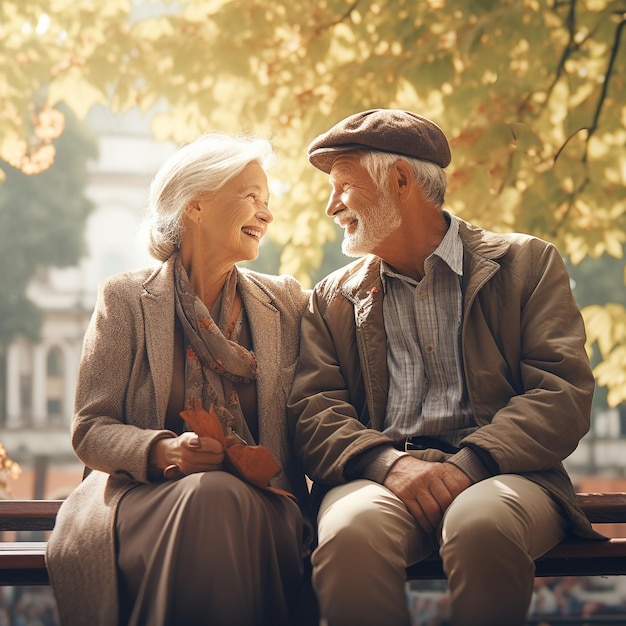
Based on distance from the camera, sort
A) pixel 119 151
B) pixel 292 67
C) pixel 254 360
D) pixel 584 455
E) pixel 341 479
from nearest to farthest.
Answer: pixel 341 479 → pixel 254 360 → pixel 292 67 → pixel 584 455 → pixel 119 151

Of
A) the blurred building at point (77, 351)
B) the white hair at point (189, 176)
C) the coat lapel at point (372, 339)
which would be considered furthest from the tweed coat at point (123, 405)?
the blurred building at point (77, 351)

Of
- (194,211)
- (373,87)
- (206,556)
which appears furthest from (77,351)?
(206,556)

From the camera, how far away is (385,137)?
3180mm

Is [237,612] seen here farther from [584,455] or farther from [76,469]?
[76,469]

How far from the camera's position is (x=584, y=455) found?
28.8 m

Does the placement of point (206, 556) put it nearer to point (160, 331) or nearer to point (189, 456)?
point (189, 456)

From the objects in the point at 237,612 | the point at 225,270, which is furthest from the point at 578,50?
the point at 237,612

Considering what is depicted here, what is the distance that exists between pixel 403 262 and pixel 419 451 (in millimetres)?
631

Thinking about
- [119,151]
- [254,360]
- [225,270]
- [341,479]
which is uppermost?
[119,151]

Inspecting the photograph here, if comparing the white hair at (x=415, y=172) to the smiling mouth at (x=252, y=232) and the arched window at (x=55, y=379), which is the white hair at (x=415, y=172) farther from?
the arched window at (x=55, y=379)

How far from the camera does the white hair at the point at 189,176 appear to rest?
3.29 m

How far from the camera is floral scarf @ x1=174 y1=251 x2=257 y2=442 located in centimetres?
308

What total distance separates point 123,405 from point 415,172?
1137 mm

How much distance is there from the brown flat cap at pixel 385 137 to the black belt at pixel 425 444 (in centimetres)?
87
